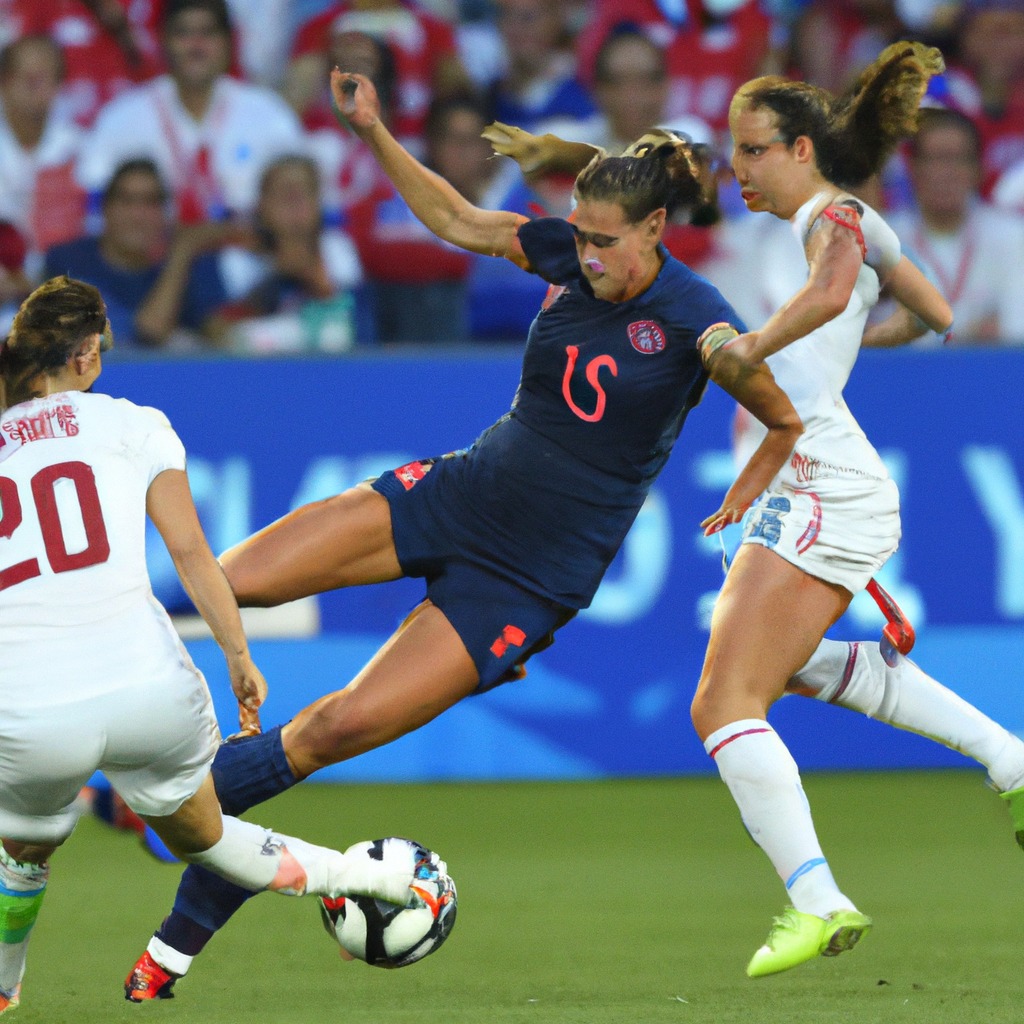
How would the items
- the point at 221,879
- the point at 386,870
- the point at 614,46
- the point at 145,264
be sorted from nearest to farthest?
the point at 386,870
the point at 221,879
the point at 145,264
the point at 614,46

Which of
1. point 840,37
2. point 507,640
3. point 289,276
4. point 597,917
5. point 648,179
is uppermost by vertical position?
point 840,37

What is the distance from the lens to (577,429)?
13.1ft

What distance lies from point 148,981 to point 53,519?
3.76 feet

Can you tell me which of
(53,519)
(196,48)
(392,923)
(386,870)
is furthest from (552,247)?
(196,48)

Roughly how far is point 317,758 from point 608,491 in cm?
94

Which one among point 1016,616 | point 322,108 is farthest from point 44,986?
point 322,108

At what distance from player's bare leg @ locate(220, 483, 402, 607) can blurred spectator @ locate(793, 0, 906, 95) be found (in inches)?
207

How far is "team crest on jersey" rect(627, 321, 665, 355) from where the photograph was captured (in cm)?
390

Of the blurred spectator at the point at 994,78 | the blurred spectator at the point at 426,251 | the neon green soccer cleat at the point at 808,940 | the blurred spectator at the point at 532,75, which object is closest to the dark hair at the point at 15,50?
the blurred spectator at the point at 426,251

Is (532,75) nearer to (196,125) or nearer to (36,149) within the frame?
(196,125)

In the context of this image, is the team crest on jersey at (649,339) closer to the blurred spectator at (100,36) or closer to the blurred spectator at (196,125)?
the blurred spectator at (196,125)

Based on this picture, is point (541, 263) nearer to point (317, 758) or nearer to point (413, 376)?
point (317, 758)

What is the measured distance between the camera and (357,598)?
20.6ft

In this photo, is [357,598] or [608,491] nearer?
[608,491]
